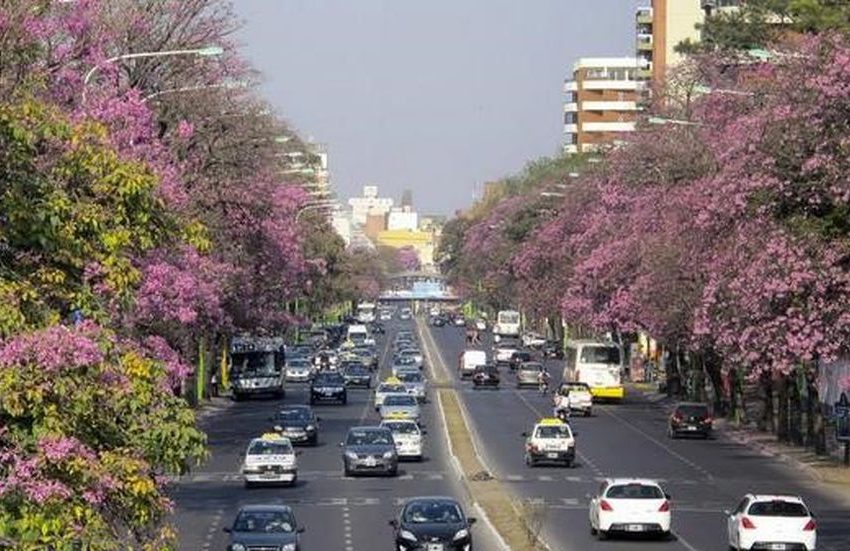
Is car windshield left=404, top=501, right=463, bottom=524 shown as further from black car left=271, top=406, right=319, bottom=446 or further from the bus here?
the bus

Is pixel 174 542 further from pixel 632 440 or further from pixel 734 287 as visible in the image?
pixel 632 440

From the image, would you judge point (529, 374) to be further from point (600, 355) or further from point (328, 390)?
point (328, 390)

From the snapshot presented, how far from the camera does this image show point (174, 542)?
60.8ft

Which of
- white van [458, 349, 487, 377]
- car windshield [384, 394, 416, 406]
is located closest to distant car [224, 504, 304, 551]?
car windshield [384, 394, 416, 406]

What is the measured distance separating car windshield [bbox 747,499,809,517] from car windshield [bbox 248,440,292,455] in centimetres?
1735

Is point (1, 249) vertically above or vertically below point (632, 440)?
above

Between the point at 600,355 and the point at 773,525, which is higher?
the point at 600,355

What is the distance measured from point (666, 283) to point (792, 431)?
6707mm

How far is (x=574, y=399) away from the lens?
8481 centimetres

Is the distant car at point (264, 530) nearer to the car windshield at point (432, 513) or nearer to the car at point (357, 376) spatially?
the car windshield at point (432, 513)

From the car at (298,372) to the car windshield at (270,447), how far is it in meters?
57.5

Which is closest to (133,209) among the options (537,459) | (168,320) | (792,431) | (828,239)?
(828,239)

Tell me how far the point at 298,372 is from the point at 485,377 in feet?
38.1

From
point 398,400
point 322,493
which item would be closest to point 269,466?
point 322,493
